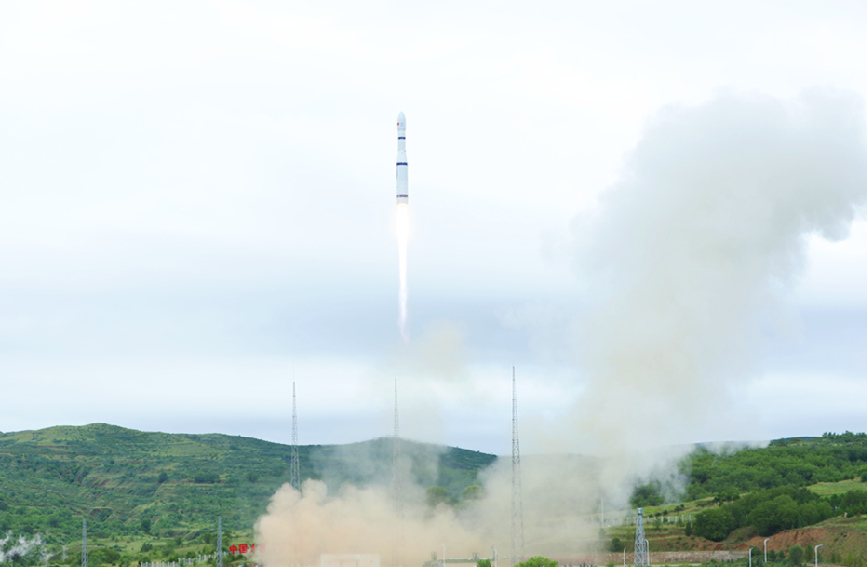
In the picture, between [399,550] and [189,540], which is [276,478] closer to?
[189,540]

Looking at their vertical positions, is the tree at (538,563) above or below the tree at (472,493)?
below

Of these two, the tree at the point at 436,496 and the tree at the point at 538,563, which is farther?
the tree at the point at 436,496

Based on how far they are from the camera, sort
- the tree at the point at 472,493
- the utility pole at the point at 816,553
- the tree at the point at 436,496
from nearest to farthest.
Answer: the utility pole at the point at 816,553, the tree at the point at 436,496, the tree at the point at 472,493

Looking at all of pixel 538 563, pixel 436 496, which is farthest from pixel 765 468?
pixel 538 563

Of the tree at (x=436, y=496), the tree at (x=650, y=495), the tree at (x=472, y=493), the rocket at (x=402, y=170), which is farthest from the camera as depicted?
the tree at (x=650, y=495)

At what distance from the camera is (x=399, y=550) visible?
10506cm

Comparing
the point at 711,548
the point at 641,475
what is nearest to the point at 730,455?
the point at 711,548

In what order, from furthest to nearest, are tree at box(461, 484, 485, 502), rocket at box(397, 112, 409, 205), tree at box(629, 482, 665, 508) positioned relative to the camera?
tree at box(629, 482, 665, 508)
tree at box(461, 484, 485, 502)
rocket at box(397, 112, 409, 205)

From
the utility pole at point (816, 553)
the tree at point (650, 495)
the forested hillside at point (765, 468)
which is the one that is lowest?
the utility pole at point (816, 553)

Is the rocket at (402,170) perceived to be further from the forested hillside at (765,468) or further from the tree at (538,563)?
the forested hillside at (765,468)

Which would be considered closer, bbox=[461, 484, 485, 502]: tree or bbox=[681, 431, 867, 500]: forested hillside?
bbox=[461, 484, 485, 502]: tree

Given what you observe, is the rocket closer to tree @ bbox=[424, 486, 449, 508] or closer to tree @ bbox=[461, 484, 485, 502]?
tree @ bbox=[424, 486, 449, 508]

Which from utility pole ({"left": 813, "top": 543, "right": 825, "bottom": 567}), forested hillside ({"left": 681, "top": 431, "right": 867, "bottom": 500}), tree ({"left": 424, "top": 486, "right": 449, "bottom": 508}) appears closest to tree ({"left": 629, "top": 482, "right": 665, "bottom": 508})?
forested hillside ({"left": 681, "top": 431, "right": 867, "bottom": 500})

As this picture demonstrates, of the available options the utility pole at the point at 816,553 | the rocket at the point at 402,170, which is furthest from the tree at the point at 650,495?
the rocket at the point at 402,170
